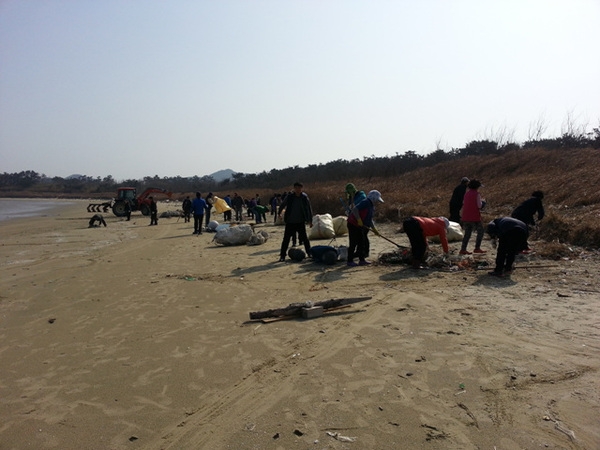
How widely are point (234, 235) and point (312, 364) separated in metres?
8.90

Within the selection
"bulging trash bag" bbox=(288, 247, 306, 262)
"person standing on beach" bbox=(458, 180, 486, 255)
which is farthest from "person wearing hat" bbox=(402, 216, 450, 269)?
"bulging trash bag" bbox=(288, 247, 306, 262)

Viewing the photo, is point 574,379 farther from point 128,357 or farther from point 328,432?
point 128,357

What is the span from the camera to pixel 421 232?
7.76 meters

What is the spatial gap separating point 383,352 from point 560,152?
2080 cm

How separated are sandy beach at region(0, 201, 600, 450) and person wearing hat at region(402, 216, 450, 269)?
537mm

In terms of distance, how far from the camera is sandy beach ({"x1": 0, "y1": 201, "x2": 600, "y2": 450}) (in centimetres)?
293

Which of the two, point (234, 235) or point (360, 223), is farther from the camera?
point (234, 235)

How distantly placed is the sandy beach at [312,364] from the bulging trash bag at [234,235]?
16.7 ft

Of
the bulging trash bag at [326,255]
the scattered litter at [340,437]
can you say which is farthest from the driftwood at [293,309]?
the bulging trash bag at [326,255]

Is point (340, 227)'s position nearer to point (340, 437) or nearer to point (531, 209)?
point (531, 209)

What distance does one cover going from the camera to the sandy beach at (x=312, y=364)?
2.93 metres

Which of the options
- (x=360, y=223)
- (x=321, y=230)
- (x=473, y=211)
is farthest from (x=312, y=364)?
(x=321, y=230)

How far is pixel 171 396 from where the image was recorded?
349 cm

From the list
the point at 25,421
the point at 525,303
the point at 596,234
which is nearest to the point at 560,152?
the point at 596,234
